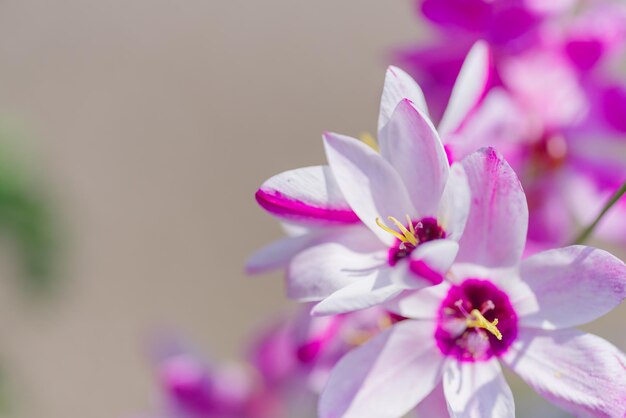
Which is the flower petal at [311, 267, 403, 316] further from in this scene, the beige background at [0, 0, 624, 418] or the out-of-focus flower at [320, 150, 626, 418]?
the beige background at [0, 0, 624, 418]

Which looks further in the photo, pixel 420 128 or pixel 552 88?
pixel 552 88

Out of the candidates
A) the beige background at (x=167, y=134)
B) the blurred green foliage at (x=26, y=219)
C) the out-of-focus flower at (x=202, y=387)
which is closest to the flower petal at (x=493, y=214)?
the out-of-focus flower at (x=202, y=387)

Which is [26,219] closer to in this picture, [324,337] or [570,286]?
[324,337]

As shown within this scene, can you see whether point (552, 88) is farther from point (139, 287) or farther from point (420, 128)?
point (139, 287)

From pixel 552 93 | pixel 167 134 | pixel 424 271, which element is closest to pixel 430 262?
pixel 424 271

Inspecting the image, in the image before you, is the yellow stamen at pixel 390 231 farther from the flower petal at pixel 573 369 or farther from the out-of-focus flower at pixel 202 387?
the out-of-focus flower at pixel 202 387

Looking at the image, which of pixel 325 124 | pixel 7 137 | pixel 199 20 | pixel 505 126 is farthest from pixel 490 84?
pixel 199 20
